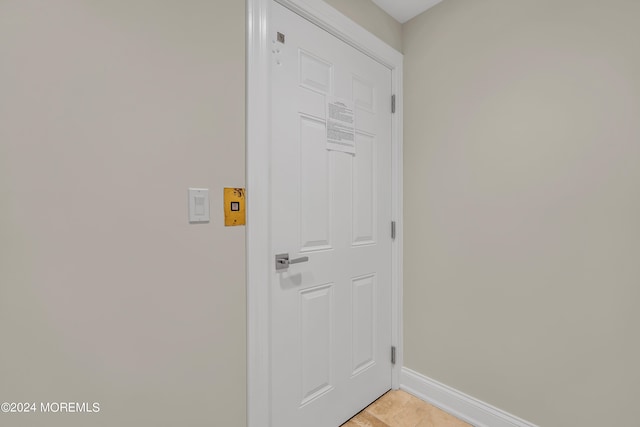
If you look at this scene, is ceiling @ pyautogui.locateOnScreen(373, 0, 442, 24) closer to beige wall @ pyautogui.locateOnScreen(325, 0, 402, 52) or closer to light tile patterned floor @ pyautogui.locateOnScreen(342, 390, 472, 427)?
beige wall @ pyautogui.locateOnScreen(325, 0, 402, 52)

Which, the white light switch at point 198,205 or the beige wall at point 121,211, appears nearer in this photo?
the beige wall at point 121,211

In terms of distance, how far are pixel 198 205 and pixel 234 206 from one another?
14 centimetres

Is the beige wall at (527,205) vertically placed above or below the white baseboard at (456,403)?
above

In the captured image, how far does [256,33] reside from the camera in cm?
117

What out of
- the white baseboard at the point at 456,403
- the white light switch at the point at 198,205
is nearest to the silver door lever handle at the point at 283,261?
the white light switch at the point at 198,205

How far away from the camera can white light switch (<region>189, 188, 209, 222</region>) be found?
1.02 meters

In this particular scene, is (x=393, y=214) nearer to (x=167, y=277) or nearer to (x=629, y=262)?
(x=629, y=262)

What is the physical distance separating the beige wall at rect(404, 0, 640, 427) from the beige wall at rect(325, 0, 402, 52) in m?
0.10

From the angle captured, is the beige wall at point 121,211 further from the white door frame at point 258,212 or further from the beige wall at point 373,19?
the beige wall at point 373,19

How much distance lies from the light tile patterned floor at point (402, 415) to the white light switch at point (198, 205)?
1.42m

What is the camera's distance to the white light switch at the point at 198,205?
1.02 meters

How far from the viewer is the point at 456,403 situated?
64.8 inches

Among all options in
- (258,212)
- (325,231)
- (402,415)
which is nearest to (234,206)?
(258,212)

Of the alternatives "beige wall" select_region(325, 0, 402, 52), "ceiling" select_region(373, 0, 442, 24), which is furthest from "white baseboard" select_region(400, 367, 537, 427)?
"ceiling" select_region(373, 0, 442, 24)
